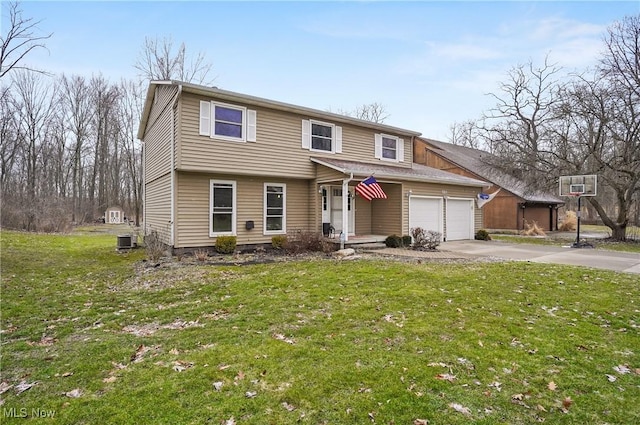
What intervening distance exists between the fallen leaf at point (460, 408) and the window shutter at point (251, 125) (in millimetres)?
10937

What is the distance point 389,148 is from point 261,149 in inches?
274

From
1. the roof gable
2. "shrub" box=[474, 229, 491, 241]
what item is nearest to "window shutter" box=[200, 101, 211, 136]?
"shrub" box=[474, 229, 491, 241]

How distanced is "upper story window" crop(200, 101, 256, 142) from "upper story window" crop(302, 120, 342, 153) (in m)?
2.31

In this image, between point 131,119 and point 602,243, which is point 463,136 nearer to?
point 602,243

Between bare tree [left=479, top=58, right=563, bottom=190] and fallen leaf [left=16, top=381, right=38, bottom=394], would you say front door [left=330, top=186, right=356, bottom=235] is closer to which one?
fallen leaf [left=16, top=381, right=38, bottom=394]

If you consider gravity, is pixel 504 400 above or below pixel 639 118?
below

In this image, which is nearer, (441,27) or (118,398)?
(118,398)

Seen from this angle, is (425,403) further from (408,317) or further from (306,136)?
(306,136)

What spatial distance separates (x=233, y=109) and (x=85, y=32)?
243 inches

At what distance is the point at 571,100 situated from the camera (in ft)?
60.1

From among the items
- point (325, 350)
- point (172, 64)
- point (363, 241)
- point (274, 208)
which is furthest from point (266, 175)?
point (172, 64)

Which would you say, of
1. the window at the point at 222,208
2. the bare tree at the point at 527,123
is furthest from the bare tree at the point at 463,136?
the window at the point at 222,208

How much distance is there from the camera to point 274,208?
13.4 metres

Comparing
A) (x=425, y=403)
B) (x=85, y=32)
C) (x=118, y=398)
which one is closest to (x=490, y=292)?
(x=425, y=403)
